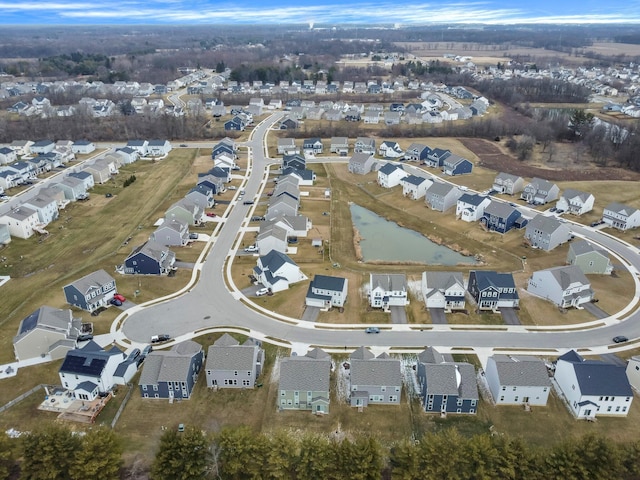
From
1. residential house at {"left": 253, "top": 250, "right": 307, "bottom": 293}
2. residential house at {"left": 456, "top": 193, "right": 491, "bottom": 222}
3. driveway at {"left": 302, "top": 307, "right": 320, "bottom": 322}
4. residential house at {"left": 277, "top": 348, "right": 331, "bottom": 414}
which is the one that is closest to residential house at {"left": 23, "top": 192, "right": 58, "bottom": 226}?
residential house at {"left": 253, "top": 250, "right": 307, "bottom": 293}

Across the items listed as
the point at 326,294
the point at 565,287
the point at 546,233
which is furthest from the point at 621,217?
the point at 326,294

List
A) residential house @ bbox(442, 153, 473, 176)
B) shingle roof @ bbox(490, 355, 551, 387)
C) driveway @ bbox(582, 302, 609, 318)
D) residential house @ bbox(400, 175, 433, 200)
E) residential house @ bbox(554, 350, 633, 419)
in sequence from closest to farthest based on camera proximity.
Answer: residential house @ bbox(554, 350, 633, 419) → shingle roof @ bbox(490, 355, 551, 387) → driveway @ bbox(582, 302, 609, 318) → residential house @ bbox(400, 175, 433, 200) → residential house @ bbox(442, 153, 473, 176)

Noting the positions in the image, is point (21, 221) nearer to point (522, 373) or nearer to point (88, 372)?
point (88, 372)

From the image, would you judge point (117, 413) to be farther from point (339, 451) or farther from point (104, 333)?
point (339, 451)

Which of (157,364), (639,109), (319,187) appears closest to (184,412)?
(157,364)

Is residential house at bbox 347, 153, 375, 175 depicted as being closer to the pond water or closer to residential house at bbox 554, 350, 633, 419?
the pond water

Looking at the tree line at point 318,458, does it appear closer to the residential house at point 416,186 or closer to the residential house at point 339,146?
the residential house at point 416,186
